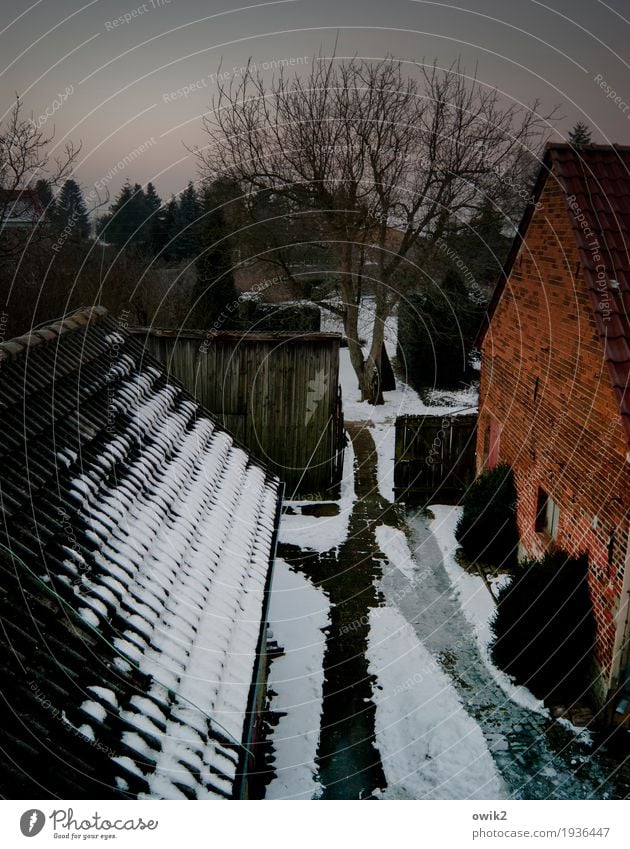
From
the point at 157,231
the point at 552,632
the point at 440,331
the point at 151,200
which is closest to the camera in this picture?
the point at 552,632

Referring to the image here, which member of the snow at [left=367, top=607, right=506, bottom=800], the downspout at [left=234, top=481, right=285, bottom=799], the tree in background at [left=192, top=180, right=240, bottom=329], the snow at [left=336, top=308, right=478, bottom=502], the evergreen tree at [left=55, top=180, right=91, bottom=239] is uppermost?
the evergreen tree at [left=55, top=180, right=91, bottom=239]

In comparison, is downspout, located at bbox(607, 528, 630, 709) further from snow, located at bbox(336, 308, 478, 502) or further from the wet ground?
snow, located at bbox(336, 308, 478, 502)

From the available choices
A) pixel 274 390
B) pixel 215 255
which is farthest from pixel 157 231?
pixel 274 390

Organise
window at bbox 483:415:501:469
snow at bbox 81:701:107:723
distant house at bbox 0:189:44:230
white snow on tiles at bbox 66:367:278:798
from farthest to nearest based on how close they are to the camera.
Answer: distant house at bbox 0:189:44:230, window at bbox 483:415:501:469, white snow on tiles at bbox 66:367:278:798, snow at bbox 81:701:107:723

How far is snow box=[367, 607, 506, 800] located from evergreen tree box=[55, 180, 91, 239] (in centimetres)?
1743

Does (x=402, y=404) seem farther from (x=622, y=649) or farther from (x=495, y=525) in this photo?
(x=622, y=649)

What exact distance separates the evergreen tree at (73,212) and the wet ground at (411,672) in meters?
15.2

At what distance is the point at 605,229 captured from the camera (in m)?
8.34

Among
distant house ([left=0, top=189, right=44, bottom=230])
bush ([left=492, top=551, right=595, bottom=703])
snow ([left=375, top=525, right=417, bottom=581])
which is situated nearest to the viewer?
bush ([left=492, top=551, right=595, bottom=703])

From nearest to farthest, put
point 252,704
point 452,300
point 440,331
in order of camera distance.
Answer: point 252,704, point 452,300, point 440,331

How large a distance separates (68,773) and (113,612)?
4.55 ft

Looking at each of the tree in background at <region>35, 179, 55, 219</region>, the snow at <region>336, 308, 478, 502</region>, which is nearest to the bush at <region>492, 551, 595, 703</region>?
the snow at <region>336, 308, 478, 502</region>

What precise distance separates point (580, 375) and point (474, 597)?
4.27m

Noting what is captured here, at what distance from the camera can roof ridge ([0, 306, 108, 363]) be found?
650 cm
